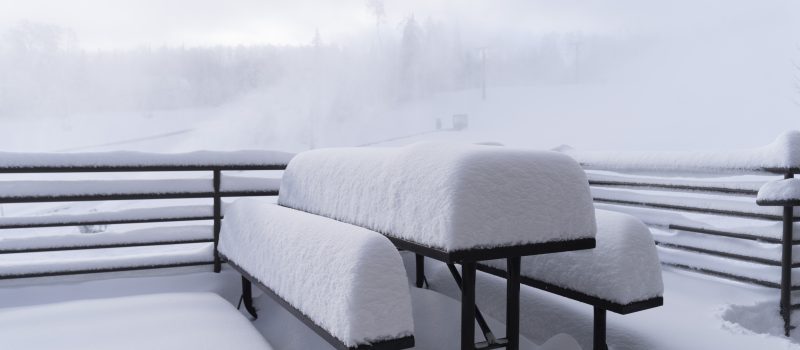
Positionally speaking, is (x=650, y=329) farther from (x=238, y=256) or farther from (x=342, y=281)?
(x=238, y=256)

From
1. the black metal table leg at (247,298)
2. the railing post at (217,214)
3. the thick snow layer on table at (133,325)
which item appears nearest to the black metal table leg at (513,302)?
the thick snow layer on table at (133,325)

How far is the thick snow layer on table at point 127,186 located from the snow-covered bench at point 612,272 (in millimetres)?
Answer: 2785

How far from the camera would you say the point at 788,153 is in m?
4.23

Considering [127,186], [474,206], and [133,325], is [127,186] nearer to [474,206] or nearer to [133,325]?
[133,325]

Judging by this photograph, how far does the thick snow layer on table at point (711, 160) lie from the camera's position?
4.25 m

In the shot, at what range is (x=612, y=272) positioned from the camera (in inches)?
119

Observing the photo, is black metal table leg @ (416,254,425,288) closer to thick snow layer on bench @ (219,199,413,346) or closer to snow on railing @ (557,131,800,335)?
thick snow layer on bench @ (219,199,413,346)

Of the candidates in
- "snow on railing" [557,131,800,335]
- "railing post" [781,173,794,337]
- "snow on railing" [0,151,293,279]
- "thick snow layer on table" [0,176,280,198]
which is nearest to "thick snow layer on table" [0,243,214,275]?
"snow on railing" [0,151,293,279]

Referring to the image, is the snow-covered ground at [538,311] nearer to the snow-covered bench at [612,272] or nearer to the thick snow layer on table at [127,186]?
the snow-covered bench at [612,272]

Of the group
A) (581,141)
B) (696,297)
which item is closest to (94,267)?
(696,297)

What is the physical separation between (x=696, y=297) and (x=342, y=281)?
3.53 meters

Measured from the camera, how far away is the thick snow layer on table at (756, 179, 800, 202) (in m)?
3.91

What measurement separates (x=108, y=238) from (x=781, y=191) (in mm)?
5244

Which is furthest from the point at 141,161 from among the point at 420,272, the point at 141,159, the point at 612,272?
the point at 612,272
